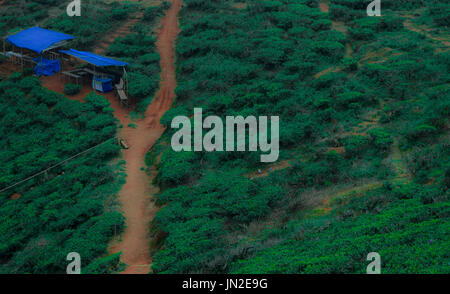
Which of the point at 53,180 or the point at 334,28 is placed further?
the point at 334,28

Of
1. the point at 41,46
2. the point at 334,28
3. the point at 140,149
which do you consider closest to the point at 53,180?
the point at 140,149

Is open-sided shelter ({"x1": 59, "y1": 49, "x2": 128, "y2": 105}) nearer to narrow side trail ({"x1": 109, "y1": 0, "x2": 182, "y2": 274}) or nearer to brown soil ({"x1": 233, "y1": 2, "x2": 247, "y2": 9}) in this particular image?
narrow side trail ({"x1": 109, "y1": 0, "x2": 182, "y2": 274})

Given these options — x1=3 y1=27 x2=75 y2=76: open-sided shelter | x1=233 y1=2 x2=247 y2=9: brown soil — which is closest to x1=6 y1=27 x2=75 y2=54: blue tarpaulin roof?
x1=3 y1=27 x2=75 y2=76: open-sided shelter

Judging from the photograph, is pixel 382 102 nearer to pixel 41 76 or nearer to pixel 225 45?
pixel 225 45

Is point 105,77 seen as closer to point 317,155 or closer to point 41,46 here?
point 41,46

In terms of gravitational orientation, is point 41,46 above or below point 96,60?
above

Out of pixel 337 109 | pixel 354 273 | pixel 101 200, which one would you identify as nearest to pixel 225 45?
pixel 337 109
